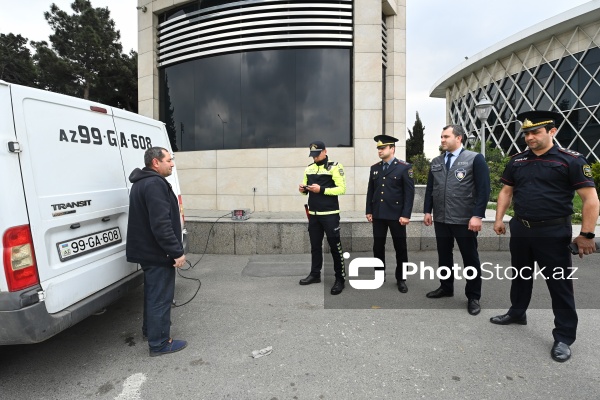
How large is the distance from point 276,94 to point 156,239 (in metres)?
6.55

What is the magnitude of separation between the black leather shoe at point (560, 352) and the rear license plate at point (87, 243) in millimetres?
3892

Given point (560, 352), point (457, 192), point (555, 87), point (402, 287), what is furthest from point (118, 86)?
point (555, 87)

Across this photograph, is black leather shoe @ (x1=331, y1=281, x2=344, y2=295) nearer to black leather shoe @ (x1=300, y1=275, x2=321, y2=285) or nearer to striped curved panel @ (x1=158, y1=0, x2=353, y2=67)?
black leather shoe @ (x1=300, y1=275, x2=321, y2=285)

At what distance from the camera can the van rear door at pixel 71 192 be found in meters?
2.29

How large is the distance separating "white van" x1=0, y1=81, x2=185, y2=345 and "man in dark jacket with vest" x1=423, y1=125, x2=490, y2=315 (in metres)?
3.38

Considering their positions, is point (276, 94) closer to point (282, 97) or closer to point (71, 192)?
point (282, 97)

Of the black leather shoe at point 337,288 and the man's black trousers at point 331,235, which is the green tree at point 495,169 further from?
the black leather shoe at point 337,288

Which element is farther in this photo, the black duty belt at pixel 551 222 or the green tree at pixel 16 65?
the green tree at pixel 16 65

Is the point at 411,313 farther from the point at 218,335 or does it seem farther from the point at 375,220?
the point at 218,335

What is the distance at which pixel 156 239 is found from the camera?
105 inches

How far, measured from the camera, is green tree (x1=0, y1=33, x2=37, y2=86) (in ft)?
71.6

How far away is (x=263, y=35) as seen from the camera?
8328 mm

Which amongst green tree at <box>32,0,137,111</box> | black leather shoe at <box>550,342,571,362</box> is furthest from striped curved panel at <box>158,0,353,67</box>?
green tree at <box>32,0,137,111</box>

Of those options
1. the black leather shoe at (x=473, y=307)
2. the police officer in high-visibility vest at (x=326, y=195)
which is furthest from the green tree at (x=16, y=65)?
the black leather shoe at (x=473, y=307)
